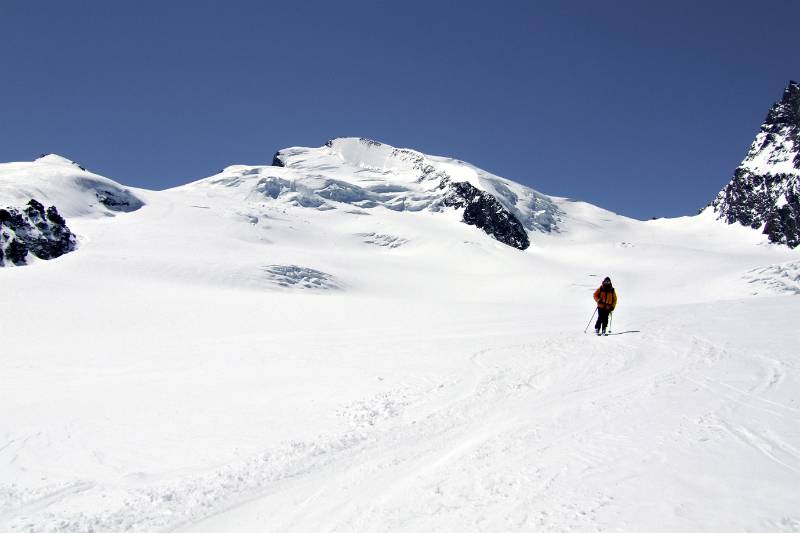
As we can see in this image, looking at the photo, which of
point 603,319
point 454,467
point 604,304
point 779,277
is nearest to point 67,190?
point 604,304

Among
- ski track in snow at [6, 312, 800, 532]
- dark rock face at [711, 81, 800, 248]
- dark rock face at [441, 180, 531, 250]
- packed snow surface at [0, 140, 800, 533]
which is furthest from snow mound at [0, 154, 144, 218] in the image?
dark rock face at [711, 81, 800, 248]

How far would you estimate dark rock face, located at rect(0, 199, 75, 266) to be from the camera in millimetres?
46594

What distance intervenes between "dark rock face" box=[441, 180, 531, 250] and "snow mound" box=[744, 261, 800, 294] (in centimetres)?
5605

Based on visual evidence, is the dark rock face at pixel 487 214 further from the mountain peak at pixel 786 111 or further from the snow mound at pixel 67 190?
the mountain peak at pixel 786 111

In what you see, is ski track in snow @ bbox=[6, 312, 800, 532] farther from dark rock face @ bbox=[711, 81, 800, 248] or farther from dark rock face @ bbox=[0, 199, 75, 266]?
dark rock face @ bbox=[711, 81, 800, 248]

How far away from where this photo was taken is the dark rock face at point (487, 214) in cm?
10269

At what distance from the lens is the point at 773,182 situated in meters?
125

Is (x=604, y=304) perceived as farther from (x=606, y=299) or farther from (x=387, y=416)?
(x=387, y=416)

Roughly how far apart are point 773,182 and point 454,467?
150542 millimetres

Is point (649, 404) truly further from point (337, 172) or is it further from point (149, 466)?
point (337, 172)

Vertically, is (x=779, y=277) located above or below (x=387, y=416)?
above

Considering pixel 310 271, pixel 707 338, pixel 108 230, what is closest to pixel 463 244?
pixel 310 271

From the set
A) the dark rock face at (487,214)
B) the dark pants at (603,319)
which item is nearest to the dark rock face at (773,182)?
the dark rock face at (487,214)

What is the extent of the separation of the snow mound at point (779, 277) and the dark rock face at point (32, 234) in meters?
65.3
